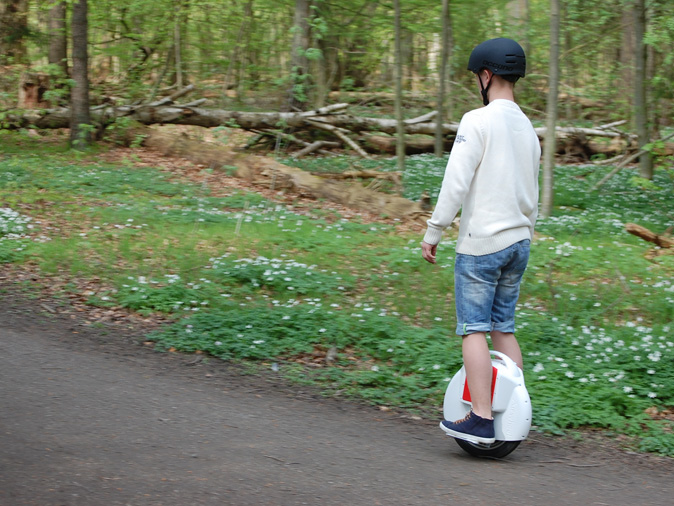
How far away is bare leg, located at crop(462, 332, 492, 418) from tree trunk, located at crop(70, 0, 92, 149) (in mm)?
13174

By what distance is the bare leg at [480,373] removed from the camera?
141 inches

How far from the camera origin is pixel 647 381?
16.1ft

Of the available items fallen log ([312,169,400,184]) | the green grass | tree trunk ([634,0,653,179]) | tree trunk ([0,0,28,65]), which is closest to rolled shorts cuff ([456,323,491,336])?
the green grass

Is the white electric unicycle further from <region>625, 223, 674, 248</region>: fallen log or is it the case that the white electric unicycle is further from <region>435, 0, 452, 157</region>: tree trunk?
<region>435, 0, 452, 157</region>: tree trunk

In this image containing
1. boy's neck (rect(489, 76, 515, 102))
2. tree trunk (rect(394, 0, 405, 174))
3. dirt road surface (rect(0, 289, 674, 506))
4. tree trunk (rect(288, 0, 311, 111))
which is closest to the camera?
dirt road surface (rect(0, 289, 674, 506))

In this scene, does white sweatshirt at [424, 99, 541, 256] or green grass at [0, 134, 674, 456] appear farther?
green grass at [0, 134, 674, 456]

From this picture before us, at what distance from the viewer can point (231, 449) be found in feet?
11.8

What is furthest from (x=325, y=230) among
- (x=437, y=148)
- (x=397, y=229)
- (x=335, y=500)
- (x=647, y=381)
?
(x=437, y=148)

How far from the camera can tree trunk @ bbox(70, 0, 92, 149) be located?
14531 mm

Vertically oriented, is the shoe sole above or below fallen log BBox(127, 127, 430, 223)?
below

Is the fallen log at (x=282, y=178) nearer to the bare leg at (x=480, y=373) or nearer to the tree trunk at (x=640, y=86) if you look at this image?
the tree trunk at (x=640, y=86)

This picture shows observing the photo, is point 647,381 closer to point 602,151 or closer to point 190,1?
Answer: point 602,151

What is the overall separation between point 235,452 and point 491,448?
1399 millimetres

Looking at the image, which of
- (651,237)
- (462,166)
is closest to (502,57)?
(462,166)
